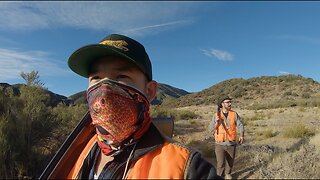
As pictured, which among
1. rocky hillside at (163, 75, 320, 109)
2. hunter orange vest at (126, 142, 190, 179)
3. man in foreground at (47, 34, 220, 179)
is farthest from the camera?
rocky hillside at (163, 75, 320, 109)

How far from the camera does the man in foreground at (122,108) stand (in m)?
→ 2.17

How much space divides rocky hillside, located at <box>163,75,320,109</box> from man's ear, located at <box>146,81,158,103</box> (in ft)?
208

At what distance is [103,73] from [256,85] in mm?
80655

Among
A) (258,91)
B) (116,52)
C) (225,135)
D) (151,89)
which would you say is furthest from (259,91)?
(116,52)

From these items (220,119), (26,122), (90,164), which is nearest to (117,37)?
(90,164)

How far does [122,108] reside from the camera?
228 centimetres

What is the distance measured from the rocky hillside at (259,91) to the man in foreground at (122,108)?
2506 inches

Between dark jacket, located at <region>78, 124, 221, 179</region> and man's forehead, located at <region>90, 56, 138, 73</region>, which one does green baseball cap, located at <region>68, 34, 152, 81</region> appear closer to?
man's forehead, located at <region>90, 56, 138, 73</region>

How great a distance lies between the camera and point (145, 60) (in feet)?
7.44

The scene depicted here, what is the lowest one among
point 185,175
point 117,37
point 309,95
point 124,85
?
point 185,175

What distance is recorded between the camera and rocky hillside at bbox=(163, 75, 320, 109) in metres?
68.4

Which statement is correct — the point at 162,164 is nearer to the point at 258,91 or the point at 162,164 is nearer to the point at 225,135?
the point at 225,135

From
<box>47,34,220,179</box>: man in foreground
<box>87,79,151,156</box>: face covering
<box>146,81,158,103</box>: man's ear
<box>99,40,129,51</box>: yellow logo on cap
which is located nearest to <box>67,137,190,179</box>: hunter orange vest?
<box>47,34,220,179</box>: man in foreground

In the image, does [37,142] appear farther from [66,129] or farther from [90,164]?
[90,164]
